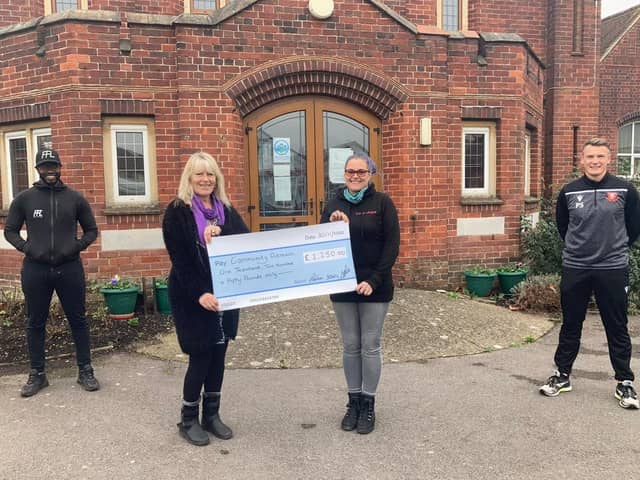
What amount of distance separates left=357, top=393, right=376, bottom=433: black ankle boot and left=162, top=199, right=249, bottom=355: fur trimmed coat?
43.2 inches

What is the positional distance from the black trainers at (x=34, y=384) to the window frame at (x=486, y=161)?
640cm

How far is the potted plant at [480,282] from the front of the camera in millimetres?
8312

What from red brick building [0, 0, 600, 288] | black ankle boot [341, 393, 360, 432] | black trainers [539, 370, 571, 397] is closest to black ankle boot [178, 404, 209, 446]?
black ankle boot [341, 393, 360, 432]

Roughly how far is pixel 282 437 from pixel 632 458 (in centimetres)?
218

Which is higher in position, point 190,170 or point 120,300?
point 190,170

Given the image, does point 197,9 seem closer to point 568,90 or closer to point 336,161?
point 336,161

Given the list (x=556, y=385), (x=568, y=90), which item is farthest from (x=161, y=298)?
(x=568, y=90)

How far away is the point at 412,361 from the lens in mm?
5367

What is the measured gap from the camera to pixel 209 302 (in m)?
3.34

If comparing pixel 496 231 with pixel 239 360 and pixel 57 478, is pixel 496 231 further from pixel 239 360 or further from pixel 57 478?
pixel 57 478

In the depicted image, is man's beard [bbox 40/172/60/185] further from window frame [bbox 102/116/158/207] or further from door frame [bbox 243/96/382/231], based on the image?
door frame [bbox 243/96/382/231]

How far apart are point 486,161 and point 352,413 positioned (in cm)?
611

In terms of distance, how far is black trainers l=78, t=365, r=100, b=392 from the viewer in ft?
15.0

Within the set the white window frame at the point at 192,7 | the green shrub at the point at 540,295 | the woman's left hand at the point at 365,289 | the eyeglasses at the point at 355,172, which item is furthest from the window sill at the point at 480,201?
the woman's left hand at the point at 365,289
